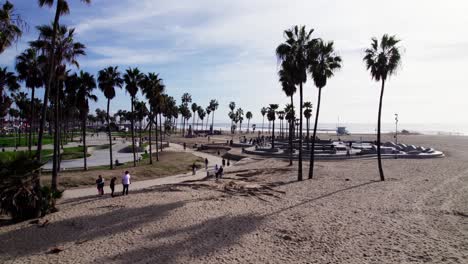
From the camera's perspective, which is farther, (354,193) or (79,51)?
(354,193)

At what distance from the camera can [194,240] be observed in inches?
472

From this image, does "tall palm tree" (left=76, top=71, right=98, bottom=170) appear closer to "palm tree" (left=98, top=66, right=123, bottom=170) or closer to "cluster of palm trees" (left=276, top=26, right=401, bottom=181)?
"palm tree" (left=98, top=66, right=123, bottom=170)

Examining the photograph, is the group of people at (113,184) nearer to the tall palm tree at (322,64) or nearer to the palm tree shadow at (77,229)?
the palm tree shadow at (77,229)

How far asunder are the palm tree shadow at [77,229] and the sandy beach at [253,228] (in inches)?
1.5

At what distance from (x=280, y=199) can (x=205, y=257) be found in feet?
32.7

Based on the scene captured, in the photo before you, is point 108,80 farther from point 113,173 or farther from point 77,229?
point 77,229

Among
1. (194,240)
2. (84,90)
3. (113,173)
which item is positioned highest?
(84,90)

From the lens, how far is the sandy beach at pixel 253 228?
1081 cm

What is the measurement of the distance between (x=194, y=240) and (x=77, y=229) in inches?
206

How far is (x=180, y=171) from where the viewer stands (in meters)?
35.1

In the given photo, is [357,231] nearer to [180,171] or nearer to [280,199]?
[280,199]

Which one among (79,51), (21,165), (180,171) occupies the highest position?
(79,51)

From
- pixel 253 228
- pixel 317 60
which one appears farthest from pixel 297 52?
pixel 253 228

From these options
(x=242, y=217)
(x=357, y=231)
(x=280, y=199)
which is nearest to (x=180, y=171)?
(x=280, y=199)
